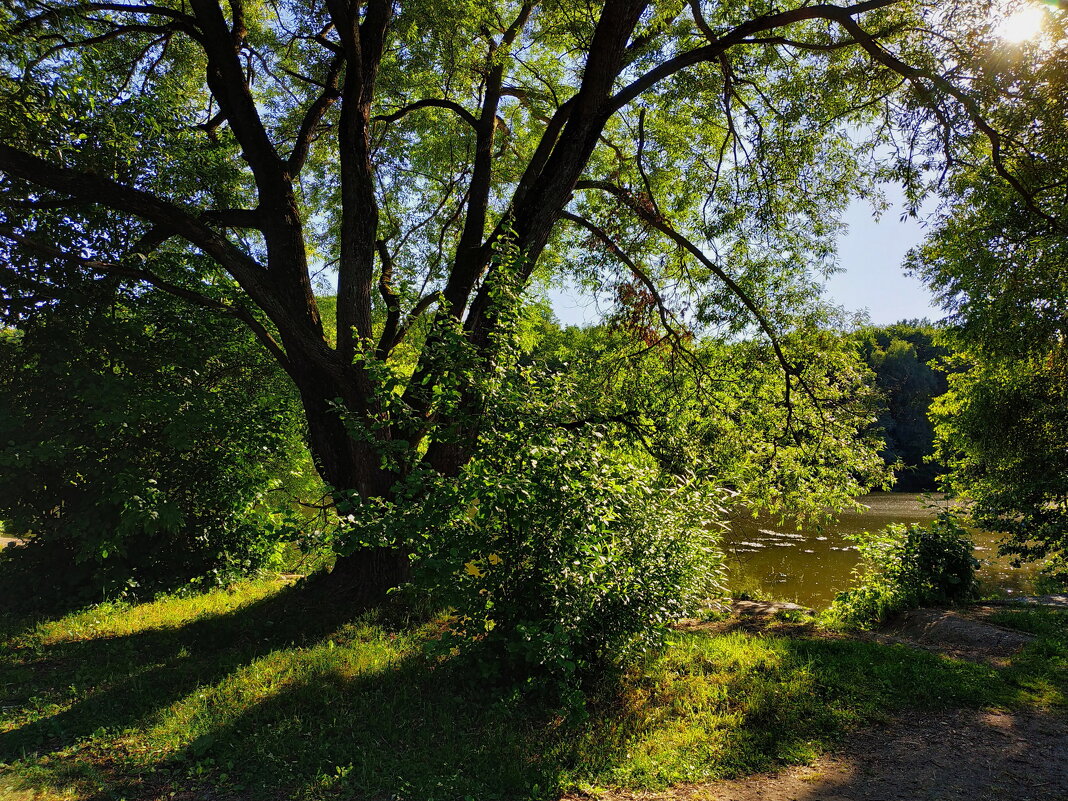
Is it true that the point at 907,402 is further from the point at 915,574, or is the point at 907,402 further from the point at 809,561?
the point at 915,574

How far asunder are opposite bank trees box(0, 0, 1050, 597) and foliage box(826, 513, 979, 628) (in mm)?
2697

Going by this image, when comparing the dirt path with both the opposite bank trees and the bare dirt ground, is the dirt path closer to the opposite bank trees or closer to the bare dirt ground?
the bare dirt ground

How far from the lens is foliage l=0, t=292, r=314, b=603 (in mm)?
6695

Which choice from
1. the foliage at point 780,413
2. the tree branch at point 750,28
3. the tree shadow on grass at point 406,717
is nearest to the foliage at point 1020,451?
the foliage at point 780,413

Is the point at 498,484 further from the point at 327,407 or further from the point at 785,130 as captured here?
the point at 785,130

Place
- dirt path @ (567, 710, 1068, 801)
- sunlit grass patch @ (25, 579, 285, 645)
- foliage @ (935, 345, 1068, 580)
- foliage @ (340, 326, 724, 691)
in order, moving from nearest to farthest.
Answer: dirt path @ (567, 710, 1068, 801)
foliage @ (340, 326, 724, 691)
sunlit grass patch @ (25, 579, 285, 645)
foliage @ (935, 345, 1068, 580)

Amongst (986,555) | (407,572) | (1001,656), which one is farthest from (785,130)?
(986,555)

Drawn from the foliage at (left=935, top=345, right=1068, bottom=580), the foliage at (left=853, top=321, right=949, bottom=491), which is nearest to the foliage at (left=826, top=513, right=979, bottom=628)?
the foliage at (left=935, top=345, right=1068, bottom=580)

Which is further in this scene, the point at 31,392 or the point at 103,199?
the point at 31,392

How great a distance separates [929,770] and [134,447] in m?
8.87

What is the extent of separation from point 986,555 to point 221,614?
1818cm

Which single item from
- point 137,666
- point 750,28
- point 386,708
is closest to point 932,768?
point 386,708

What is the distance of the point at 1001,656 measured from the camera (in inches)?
243

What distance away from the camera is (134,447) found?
300 inches
